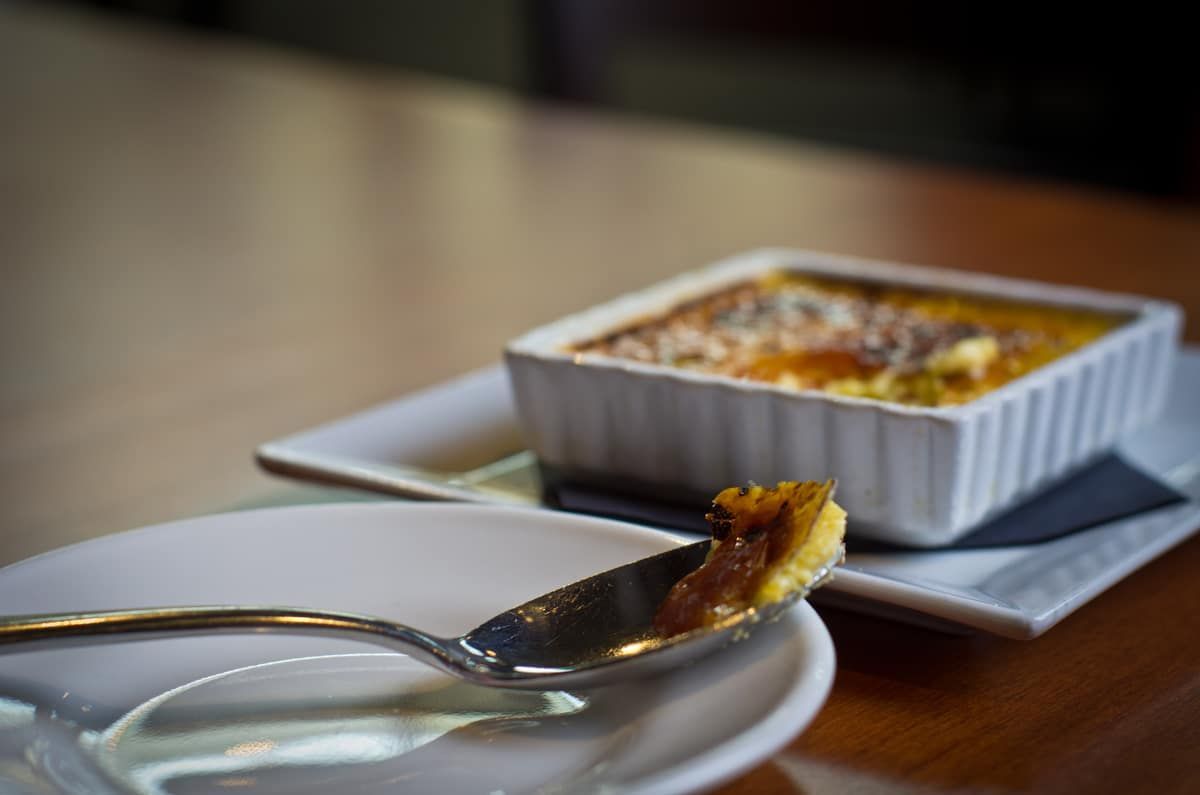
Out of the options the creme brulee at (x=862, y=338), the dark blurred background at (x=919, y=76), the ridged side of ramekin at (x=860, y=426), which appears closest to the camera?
the ridged side of ramekin at (x=860, y=426)

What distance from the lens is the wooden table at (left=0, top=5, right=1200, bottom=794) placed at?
609 mm

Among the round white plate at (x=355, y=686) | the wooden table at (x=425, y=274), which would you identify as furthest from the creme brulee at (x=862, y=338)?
the round white plate at (x=355, y=686)

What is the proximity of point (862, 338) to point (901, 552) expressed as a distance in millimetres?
218

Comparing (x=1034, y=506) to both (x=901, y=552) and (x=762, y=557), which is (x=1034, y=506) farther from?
(x=762, y=557)

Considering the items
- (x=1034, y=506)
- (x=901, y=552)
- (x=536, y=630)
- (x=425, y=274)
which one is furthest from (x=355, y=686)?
(x=425, y=274)

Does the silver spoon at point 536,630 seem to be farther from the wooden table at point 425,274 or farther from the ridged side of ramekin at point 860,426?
the ridged side of ramekin at point 860,426

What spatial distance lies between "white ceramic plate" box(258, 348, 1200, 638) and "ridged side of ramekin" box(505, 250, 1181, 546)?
27 millimetres

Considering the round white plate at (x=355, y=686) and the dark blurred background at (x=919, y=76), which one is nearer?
the round white plate at (x=355, y=686)

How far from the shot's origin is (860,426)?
0.76 metres

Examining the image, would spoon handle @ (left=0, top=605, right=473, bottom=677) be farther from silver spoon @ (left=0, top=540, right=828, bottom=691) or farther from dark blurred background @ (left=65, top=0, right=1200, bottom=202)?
dark blurred background @ (left=65, top=0, right=1200, bottom=202)

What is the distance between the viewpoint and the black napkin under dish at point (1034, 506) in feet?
2.49

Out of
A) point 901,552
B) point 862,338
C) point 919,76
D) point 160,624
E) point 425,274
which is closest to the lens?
point 160,624

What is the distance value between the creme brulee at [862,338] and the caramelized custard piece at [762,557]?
26 centimetres

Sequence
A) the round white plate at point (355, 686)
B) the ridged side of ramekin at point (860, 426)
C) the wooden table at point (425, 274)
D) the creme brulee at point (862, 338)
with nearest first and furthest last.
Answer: the round white plate at point (355, 686), the wooden table at point (425, 274), the ridged side of ramekin at point (860, 426), the creme brulee at point (862, 338)
